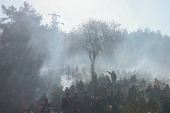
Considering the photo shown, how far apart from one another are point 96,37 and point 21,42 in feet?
38.4

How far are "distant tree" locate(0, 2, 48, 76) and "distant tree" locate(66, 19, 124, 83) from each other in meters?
7.10

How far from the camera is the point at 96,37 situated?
20250 mm

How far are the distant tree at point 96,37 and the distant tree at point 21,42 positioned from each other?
7.10 meters

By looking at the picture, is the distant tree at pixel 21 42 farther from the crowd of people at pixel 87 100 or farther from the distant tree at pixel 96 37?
the distant tree at pixel 96 37

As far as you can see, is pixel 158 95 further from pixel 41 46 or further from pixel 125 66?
pixel 125 66

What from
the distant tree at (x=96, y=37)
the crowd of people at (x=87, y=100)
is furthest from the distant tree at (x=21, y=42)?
the distant tree at (x=96, y=37)

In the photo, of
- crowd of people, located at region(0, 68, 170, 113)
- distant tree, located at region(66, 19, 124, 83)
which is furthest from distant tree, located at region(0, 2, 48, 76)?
distant tree, located at region(66, 19, 124, 83)

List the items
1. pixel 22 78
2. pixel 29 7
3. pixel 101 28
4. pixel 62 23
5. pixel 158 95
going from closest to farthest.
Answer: pixel 158 95 < pixel 22 78 < pixel 101 28 < pixel 29 7 < pixel 62 23

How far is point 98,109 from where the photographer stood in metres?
9.62

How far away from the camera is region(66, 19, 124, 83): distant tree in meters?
20.3

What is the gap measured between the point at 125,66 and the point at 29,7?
101ft

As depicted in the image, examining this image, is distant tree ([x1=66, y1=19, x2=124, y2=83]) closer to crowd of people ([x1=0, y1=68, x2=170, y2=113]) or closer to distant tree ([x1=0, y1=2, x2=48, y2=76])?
crowd of people ([x1=0, y1=68, x2=170, y2=113])

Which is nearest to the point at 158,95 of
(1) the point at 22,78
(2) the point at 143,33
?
(1) the point at 22,78

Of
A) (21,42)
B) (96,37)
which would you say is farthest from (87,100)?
(21,42)
